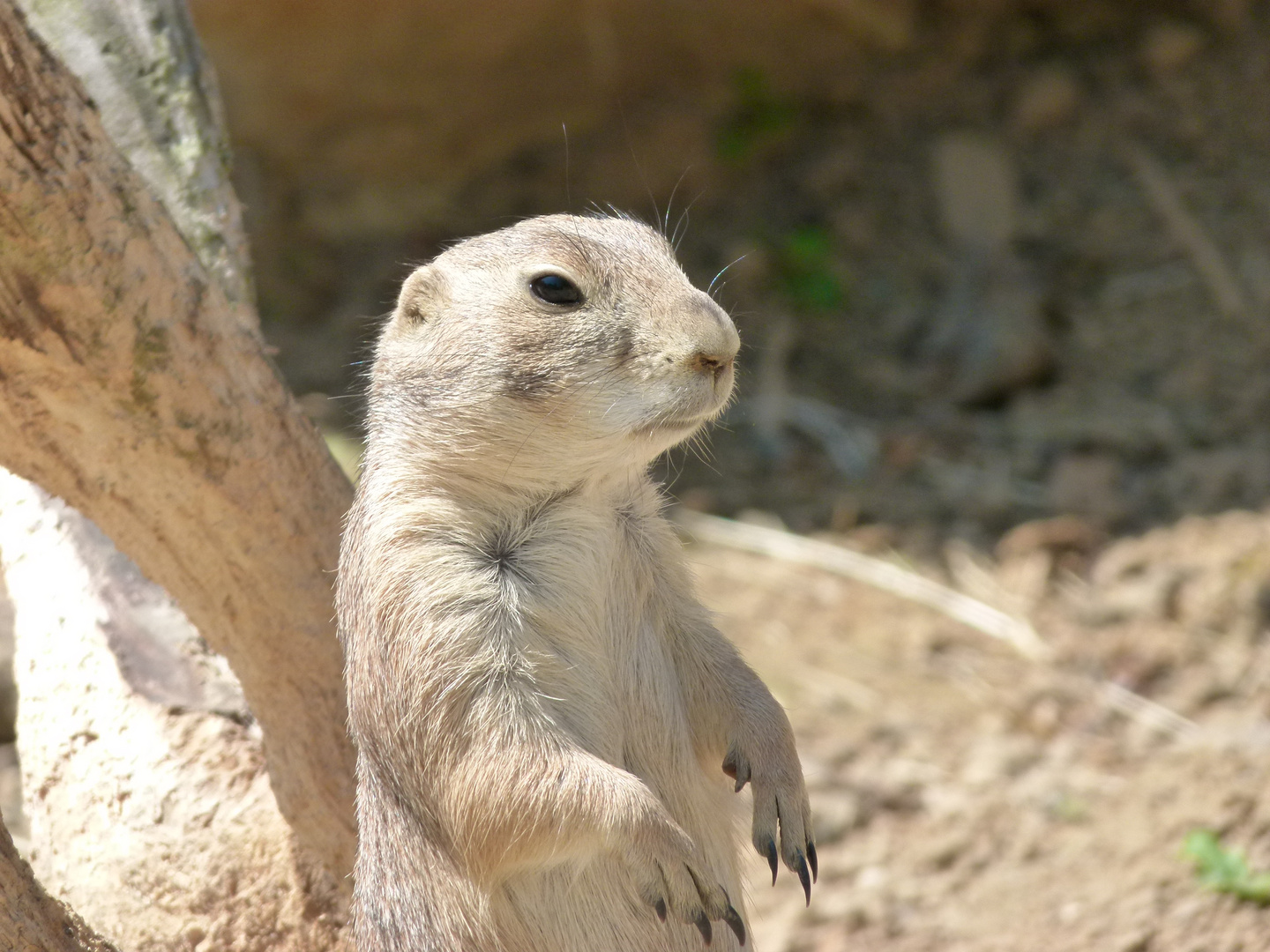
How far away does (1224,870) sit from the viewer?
436 cm

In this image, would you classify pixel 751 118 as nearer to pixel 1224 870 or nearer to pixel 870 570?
pixel 870 570

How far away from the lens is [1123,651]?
599cm

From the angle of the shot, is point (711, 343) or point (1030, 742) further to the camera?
point (1030, 742)

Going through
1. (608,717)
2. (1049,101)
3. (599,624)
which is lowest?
(1049,101)

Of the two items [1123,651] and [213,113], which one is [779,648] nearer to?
[1123,651]

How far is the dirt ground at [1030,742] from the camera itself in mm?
4660

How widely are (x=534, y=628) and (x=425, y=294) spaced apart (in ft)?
2.78

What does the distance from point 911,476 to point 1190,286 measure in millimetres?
2113

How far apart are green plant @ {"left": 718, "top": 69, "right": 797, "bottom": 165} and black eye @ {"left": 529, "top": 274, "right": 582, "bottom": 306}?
6217 mm

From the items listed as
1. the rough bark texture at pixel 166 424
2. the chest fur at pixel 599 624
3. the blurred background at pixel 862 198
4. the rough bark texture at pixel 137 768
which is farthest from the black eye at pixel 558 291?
the blurred background at pixel 862 198

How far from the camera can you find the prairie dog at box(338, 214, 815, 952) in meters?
2.83

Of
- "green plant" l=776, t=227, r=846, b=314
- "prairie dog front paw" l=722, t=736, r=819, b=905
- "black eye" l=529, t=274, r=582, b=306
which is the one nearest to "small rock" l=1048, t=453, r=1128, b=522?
"green plant" l=776, t=227, r=846, b=314

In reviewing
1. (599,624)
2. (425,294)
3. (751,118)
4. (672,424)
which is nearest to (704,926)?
(599,624)

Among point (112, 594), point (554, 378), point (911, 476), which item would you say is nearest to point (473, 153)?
point (911, 476)
